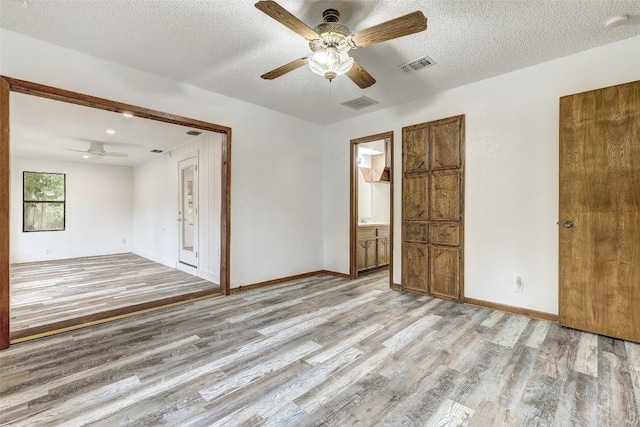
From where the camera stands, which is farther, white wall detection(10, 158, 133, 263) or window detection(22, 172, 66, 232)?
window detection(22, 172, 66, 232)

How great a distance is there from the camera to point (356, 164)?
4859 mm

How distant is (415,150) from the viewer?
4.01 metres

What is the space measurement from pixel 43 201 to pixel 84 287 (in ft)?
14.3

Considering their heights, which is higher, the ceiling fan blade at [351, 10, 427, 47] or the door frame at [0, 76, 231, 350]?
the ceiling fan blade at [351, 10, 427, 47]

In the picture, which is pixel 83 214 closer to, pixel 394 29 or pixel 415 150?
pixel 415 150

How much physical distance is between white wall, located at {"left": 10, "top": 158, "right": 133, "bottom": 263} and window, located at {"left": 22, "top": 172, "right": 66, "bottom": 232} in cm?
10

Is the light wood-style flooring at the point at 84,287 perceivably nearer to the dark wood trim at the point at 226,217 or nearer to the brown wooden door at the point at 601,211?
the dark wood trim at the point at 226,217

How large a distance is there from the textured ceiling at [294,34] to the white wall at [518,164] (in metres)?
0.18

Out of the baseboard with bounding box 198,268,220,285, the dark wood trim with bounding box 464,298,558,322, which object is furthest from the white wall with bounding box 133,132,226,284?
the dark wood trim with bounding box 464,298,558,322

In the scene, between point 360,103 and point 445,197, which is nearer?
point 445,197

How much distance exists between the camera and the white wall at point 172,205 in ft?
15.6

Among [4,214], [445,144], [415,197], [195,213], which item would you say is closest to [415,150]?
[445,144]

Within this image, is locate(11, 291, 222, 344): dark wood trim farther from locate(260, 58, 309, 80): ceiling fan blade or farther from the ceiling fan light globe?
the ceiling fan light globe

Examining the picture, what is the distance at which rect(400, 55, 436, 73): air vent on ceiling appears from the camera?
2957mm
